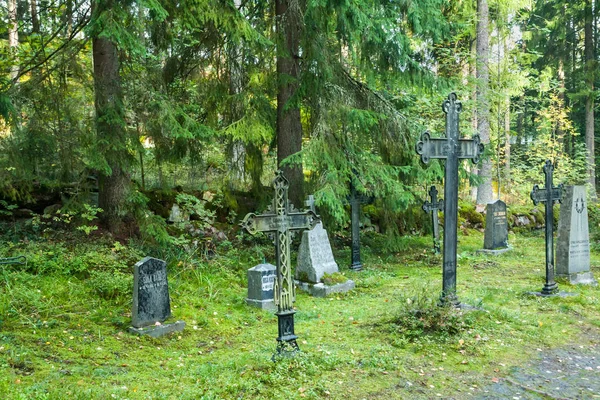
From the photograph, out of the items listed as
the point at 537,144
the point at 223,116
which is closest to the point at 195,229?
the point at 223,116

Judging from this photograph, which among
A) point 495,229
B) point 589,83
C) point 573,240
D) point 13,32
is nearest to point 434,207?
point 495,229

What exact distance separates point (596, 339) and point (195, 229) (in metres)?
7.05

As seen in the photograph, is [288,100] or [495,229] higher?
[288,100]

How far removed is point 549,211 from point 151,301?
624 centimetres

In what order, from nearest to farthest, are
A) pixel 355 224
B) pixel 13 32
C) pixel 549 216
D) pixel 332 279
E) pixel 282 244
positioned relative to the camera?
1. pixel 282 244
2. pixel 549 216
3. pixel 332 279
4. pixel 13 32
5. pixel 355 224

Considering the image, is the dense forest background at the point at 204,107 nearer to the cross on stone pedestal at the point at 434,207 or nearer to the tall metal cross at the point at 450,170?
the cross on stone pedestal at the point at 434,207

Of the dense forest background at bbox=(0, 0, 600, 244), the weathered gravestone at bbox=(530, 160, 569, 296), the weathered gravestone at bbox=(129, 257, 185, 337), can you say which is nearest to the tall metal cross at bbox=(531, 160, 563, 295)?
the weathered gravestone at bbox=(530, 160, 569, 296)

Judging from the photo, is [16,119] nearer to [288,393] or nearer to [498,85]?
[288,393]

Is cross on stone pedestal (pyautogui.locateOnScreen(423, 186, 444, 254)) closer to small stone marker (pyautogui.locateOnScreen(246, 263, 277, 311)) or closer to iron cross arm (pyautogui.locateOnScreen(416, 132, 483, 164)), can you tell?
iron cross arm (pyautogui.locateOnScreen(416, 132, 483, 164))

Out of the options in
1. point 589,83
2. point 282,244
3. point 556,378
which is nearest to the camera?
point 556,378

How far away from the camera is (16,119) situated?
7137 mm

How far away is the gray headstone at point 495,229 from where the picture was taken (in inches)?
492

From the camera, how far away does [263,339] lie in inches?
232

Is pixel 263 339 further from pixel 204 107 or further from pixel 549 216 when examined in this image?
pixel 204 107
